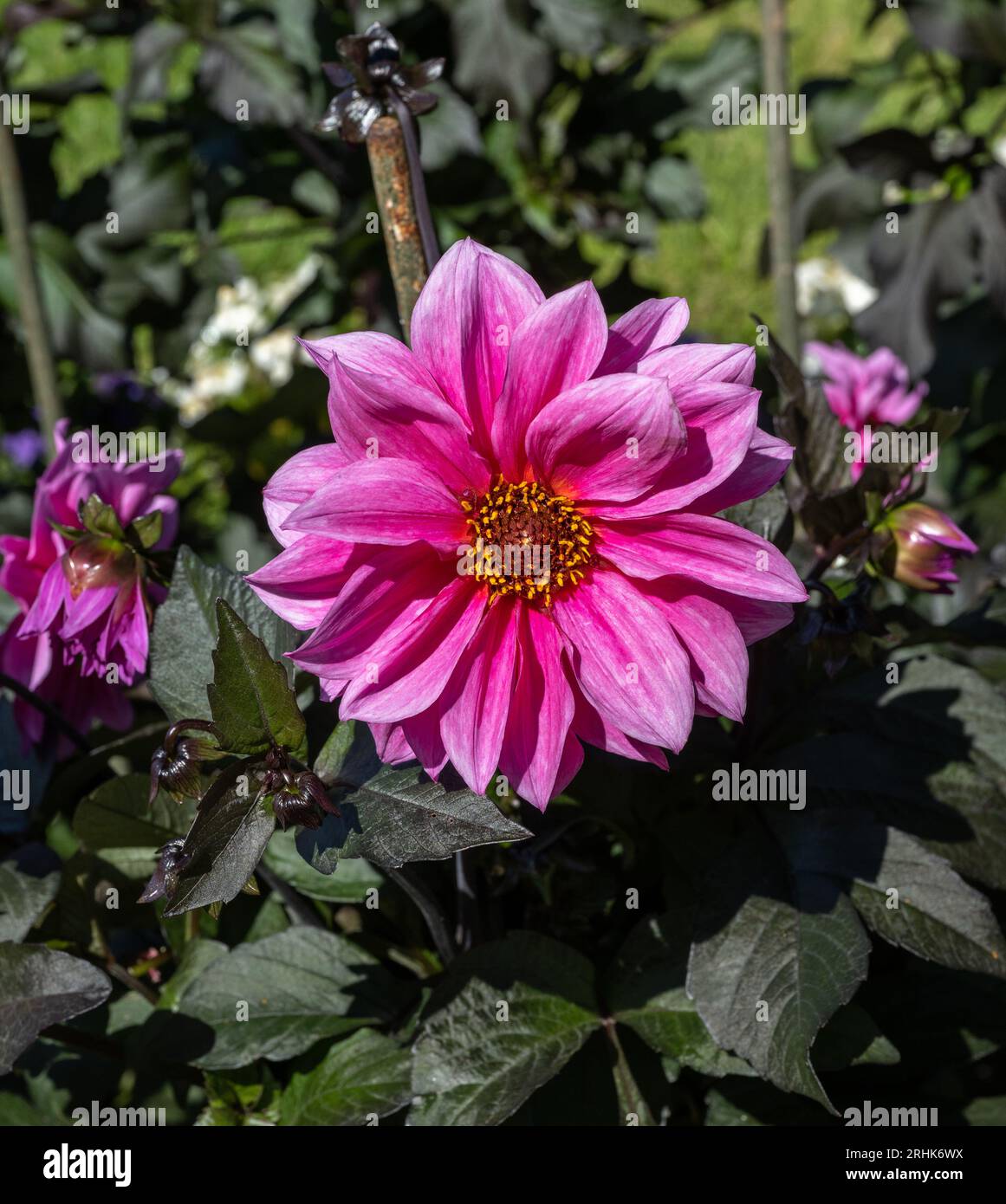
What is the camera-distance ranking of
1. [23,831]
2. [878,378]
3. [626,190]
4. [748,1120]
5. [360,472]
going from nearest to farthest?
[360,472], [748,1120], [23,831], [878,378], [626,190]

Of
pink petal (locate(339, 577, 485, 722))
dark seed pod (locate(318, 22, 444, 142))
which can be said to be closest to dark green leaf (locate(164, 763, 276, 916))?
pink petal (locate(339, 577, 485, 722))

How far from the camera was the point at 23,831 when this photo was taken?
1164 mm

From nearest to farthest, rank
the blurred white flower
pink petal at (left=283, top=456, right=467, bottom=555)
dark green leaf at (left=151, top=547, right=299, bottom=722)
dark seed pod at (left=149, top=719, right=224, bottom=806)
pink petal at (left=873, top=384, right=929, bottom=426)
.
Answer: pink petal at (left=283, top=456, right=467, bottom=555)
dark seed pod at (left=149, top=719, right=224, bottom=806)
dark green leaf at (left=151, top=547, right=299, bottom=722)
pink petal at (left=873, top=384, right=929, bottom=426)
the blurred white flower

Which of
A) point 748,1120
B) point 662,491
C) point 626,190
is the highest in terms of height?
point 626,190

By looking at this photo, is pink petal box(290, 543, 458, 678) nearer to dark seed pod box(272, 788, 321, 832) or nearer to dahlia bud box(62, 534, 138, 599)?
dark seed pod box(272, 788, 321, 832)

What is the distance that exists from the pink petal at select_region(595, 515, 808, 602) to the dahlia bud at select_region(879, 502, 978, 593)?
240 mm

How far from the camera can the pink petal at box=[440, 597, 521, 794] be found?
75 cm

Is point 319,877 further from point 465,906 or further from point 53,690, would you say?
point 53,690

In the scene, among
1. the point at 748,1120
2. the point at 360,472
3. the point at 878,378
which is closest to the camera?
the point at 360,472

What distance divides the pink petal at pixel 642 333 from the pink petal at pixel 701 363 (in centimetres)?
2

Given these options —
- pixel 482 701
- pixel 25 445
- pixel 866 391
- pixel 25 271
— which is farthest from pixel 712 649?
pixel 25 445
